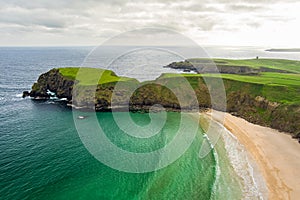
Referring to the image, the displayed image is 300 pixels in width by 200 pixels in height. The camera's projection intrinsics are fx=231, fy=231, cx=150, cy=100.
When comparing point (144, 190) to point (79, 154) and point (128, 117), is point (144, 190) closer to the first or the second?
point (79, 154)

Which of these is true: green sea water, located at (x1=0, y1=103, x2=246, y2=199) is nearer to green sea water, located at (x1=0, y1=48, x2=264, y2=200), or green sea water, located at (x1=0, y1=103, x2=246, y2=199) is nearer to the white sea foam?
green sea water, located at (x1=0, y1=48, x2=264, y2=200)

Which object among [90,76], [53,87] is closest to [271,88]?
[90,76]

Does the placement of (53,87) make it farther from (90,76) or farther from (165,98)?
(165,98)

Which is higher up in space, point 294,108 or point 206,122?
point 294,108

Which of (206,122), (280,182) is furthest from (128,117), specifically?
(280,182)

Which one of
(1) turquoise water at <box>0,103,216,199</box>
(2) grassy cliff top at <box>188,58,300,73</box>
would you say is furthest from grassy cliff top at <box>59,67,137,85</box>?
(2) grassy cliff top at <box>188,58,300,73</box>

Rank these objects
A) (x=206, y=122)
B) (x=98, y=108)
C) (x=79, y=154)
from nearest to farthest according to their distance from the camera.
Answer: (x=79, y=154) < (x=206, y=122) < (x=98, y=108)
